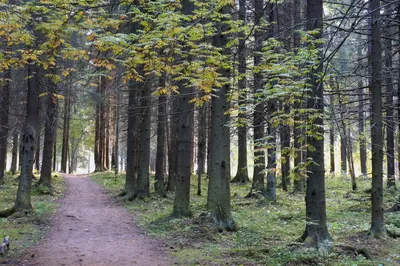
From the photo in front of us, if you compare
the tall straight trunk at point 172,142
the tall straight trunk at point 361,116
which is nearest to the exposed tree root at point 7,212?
the tall straight trunk at point 172,142

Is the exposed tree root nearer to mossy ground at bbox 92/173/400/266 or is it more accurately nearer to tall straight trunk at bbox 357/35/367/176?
mossy ground at bbox 92/173/400/266

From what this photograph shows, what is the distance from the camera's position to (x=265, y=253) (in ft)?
23.0

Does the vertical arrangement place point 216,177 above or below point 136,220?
above

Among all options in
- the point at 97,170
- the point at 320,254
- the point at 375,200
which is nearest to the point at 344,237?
the point at 375,200

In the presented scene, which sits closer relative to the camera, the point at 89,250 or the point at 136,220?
the point at 89,250

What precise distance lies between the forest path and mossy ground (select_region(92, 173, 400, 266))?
1.48 feet

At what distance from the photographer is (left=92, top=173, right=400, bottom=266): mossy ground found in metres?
6.57

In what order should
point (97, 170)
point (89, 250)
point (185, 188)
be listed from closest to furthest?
point (89, 250) → point (185, 188) → point (97, 170)

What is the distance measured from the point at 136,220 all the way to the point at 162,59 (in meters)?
6.45

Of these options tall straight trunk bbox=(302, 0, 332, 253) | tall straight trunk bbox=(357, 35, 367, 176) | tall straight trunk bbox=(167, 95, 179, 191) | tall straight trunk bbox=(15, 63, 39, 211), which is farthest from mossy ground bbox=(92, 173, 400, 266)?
tall straight trunk bbox=(15, 63, 39, 211)

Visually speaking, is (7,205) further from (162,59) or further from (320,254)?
(320,254)

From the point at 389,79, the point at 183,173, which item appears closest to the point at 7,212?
the point at 183,173

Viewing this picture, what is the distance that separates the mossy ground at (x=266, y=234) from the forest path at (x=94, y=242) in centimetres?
45

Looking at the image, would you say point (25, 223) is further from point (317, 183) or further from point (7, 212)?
point (317, 183)
